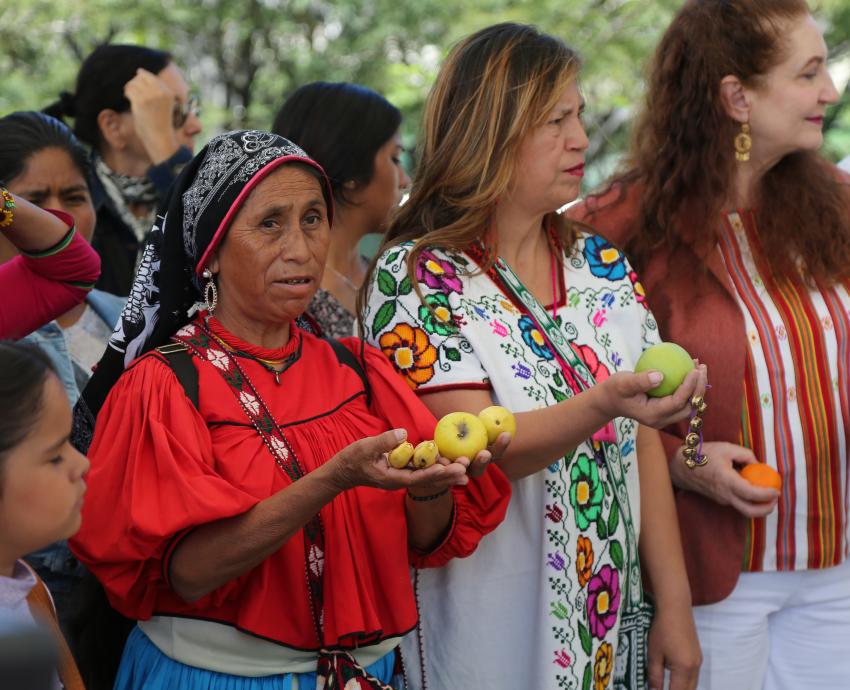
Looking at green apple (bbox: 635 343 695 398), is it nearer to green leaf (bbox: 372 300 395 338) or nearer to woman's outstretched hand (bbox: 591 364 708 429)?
woman's outstretched hand (bbox: 591 364 708 429)

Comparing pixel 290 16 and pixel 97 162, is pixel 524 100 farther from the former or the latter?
pixel 290 16

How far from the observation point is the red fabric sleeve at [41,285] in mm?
2586

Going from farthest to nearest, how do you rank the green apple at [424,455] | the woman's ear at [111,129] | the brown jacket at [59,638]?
1. the woman's ear at [111,129]
2. the green apple at [424,455]
3. the brown jacket at [59,638]

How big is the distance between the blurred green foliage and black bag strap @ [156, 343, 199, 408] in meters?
8.29

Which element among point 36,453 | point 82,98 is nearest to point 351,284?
point 82,98

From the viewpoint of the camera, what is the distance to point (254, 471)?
2188 millimetres

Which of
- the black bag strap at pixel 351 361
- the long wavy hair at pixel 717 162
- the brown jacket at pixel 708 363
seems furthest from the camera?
the long wavy hair at pixel 717 162

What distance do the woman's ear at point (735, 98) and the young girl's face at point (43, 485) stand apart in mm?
2184

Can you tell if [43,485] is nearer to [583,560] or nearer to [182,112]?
[583,560]

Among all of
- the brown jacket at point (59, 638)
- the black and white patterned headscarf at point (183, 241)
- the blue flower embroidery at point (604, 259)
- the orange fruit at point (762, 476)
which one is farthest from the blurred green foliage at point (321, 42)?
the brown jacket at point (59, 638)

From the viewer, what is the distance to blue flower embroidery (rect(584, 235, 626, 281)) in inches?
116

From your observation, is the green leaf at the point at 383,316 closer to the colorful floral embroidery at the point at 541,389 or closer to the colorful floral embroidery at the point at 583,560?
the colorful floral embroidery at the point at 541,389

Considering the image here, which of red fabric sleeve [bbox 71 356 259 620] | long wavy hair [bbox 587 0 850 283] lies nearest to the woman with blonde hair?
long wavy hair [bbox 587 0 850 283]

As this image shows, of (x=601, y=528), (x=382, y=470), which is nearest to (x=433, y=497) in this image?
(x=382, y=470)
